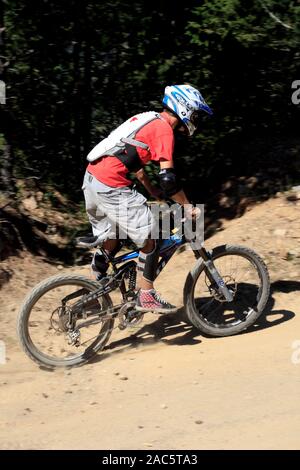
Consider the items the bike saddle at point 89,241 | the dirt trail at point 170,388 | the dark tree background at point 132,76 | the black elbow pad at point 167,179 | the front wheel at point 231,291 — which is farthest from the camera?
the dark tree background at point 132,76

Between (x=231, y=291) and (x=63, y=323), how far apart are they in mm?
1415

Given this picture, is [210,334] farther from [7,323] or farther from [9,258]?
[9,258]

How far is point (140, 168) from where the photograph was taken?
5.36m

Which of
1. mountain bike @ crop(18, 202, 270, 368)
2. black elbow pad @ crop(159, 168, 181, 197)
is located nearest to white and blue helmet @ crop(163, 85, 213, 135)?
black elbow pad @ crop(159, 168, 181, 197)

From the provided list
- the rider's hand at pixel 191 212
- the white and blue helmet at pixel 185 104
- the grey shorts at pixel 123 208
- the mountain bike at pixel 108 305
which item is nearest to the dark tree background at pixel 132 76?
the white and blue helmet at pixel 185 104

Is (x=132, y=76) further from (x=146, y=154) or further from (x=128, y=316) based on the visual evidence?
(x=128, y=316)

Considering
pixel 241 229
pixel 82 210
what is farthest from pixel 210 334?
pixel 82 210

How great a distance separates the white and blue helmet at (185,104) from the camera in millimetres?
5164

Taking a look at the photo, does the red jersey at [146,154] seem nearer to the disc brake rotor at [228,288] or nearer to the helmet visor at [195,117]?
the helmet visor at [195,117]

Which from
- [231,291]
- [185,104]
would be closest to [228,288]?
[231,291]

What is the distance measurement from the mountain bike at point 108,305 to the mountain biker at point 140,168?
0.62ft

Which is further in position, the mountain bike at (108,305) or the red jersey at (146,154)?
the mountain bike at (108,305)

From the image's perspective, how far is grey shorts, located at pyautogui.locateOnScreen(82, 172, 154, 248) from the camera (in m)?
5.21

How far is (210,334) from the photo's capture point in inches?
226
